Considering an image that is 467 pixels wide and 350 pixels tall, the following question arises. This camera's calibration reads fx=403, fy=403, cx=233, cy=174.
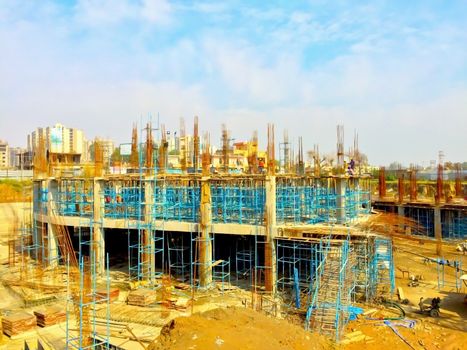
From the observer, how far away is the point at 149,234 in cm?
1964

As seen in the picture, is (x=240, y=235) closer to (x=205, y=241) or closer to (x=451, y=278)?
(x=205, y=241)

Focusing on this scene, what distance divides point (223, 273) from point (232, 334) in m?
9.85

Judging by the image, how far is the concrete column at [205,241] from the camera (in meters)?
18.2

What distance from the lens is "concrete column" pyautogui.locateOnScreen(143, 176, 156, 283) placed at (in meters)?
19.4

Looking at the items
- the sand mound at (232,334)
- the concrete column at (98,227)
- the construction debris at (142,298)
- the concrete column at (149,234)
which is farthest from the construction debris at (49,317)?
the sand mound at (232,334)

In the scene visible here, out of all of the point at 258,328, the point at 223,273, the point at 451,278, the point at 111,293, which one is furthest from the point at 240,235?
the point at 451,278

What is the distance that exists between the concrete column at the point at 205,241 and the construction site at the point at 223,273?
0.17 ft

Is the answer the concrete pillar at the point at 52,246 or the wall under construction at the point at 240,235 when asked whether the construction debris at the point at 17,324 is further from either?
the concrete pillar at the point at 52,246

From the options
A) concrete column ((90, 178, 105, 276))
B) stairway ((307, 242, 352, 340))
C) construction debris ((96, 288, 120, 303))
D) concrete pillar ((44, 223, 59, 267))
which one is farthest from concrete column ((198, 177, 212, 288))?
concrete pillar ((44, 223, 59, 267))

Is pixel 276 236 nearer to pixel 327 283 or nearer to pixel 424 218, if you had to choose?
pixel 327 283

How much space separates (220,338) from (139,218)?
39.5 feet

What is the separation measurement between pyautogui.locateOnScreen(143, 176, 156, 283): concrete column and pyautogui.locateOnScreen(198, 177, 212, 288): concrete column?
2.55 meters

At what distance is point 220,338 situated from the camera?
28.7 feet

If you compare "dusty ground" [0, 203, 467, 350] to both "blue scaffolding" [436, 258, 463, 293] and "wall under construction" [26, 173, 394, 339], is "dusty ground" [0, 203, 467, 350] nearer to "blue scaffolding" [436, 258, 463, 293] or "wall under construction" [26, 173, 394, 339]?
"blue scaffolding" [436, 258, 463, 293]
